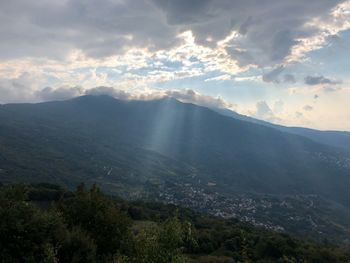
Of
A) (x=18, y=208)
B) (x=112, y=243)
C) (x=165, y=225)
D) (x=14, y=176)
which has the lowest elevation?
(x=14, y=176)

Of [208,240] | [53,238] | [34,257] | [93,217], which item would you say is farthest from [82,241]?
[208,240]

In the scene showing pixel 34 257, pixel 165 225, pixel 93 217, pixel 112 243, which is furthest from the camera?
pixel 93 217

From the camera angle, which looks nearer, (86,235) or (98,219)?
(86,235)

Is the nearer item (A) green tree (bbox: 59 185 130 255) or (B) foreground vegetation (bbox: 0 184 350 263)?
(B) foreground vegetation (bbox: 0 184 350 263)

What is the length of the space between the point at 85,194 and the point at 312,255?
39.8 m

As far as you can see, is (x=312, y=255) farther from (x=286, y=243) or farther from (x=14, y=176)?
(x=14, y=176)

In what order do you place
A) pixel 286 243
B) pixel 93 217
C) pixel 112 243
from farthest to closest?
pixel 286 243, pixel 93 217, pixel 112 243

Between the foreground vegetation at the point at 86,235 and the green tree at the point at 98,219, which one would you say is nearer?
the foreground vegetation at the point at 86,235

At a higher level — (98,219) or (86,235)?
(98,219)

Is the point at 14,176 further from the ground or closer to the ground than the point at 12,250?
closer to the ground

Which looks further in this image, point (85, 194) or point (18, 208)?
point (85, 194)

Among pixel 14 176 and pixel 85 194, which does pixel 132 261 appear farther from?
pixel 14 176

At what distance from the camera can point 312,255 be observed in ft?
189

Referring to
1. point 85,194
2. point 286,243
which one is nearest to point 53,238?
point 85,194
